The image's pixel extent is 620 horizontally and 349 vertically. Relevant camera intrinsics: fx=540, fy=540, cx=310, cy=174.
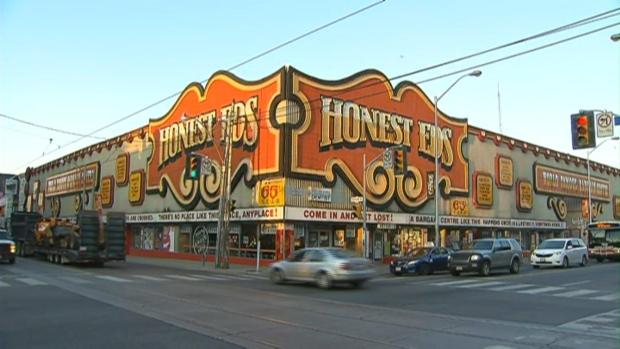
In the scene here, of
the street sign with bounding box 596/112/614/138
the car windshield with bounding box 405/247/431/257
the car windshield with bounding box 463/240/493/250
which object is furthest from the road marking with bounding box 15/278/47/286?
the street sign with bounding box 596/112/614/138

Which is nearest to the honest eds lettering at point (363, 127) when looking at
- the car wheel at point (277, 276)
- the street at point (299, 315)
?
the car wheel at point (277, 276)

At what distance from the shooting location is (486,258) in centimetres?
2575

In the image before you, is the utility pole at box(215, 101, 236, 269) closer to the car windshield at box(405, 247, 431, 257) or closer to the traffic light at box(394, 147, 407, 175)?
the traffic light at box(394, 147, 407, 175)

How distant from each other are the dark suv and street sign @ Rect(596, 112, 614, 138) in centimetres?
910

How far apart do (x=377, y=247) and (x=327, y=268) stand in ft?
63.7

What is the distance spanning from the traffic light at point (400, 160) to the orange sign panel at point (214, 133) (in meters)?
7.67

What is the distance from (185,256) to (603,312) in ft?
104

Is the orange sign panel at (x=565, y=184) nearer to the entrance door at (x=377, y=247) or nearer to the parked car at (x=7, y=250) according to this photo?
the entrance door at (x=377, y=247)

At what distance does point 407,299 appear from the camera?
16.4 metres

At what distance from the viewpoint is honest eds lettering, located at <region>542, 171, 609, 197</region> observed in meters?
58.1

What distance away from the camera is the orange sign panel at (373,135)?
33.9 m

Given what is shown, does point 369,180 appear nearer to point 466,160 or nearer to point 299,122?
point 299,122

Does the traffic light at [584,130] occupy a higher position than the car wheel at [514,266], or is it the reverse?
the traffic light at [584,130]

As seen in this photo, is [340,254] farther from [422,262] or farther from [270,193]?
Result: [270,193]
